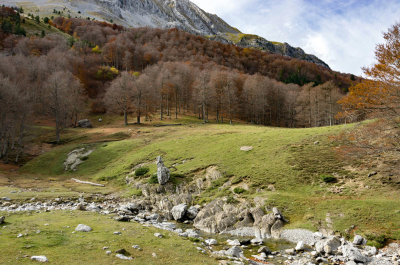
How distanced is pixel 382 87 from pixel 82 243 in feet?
79.1

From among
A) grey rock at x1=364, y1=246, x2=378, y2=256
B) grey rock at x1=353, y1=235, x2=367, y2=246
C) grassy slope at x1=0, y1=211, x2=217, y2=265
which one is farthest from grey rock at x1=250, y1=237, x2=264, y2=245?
grey rock at x1=364, y1=246, x2=378, y2=256

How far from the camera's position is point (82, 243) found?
501 inches

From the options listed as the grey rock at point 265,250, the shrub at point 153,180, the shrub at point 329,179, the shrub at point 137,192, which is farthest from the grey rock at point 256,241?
the shrub at point 137,192

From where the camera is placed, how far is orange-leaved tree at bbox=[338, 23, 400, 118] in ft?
63.4

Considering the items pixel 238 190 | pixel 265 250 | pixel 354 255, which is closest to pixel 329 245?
pixel 354 255

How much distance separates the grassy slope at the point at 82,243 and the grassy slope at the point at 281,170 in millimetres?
10577

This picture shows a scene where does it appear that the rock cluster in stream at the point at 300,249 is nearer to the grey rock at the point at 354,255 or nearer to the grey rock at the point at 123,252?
the grey rock at the point at 354,255

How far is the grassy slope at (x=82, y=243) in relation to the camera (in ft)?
35.0

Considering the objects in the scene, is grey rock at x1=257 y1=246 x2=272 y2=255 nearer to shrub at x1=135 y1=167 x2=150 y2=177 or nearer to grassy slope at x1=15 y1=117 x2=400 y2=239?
grassy slope at x1=15 y1=117 x2=400 y2=239

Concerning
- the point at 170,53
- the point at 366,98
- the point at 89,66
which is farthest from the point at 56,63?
the point at 366,98

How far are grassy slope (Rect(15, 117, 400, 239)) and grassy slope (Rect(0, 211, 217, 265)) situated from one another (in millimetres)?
10577

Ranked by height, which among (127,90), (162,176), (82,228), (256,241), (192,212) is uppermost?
(127,90)

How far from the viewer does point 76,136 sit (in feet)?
220

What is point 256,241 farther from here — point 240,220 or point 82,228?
point 82,228
